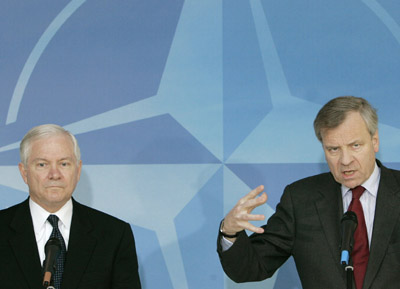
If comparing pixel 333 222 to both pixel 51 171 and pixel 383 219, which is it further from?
pixel 51 171

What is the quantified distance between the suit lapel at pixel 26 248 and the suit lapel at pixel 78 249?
14 centimetres

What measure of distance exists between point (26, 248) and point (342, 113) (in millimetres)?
1684

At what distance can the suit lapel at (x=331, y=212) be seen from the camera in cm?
286

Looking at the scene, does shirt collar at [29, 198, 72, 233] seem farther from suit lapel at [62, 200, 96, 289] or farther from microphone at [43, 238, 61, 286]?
microphone at [43, 238, 61, 286]

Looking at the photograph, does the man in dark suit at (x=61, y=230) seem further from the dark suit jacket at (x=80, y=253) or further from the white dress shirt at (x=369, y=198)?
the white dress shirt at (x=369, y=198)

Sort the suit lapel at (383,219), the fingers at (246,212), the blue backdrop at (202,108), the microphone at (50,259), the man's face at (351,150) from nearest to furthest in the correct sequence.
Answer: the microphone at (50,259), the fingers at (246,212), the suit lapel at (383,219), the man's face at (351,150), the blue backdrop at (202,108)

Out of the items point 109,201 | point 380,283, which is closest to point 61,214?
point 109,201

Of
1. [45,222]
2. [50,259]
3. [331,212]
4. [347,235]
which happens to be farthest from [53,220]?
[347,235]

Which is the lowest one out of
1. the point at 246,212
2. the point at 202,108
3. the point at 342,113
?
the point at 246,212

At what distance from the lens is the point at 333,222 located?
291 centimetres

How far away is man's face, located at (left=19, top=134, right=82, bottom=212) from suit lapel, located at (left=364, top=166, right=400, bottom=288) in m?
1.52

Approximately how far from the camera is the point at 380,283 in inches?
106

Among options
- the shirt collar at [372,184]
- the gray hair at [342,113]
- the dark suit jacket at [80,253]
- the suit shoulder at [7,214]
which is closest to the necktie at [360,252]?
the shirt collar at [372,184]

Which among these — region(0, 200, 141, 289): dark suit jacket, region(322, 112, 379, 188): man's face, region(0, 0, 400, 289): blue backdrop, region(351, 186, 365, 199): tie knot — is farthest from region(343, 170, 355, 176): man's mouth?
region(0, 200, 141, 289): dark suit jacket
